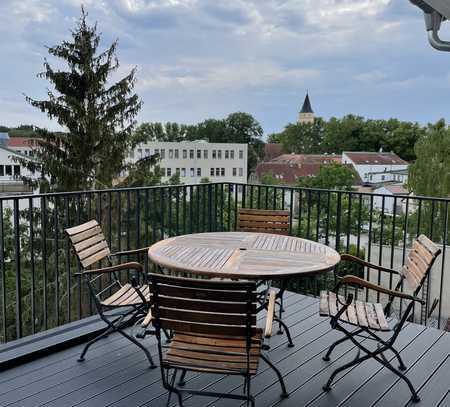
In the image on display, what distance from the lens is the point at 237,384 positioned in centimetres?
245

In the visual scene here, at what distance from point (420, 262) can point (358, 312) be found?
48 cm

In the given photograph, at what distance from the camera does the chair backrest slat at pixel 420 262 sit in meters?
2.38

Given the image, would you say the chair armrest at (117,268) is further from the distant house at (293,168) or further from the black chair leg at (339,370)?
the distant house at (293,168)

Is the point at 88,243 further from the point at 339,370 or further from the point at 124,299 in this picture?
the point at 339,370

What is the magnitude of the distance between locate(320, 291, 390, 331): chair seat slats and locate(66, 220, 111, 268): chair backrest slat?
157 centimetres

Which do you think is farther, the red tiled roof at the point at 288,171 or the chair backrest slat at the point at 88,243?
the red tiled roof at the point at 288,171

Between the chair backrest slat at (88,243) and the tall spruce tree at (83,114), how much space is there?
11846 mm

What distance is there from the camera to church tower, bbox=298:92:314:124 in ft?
176

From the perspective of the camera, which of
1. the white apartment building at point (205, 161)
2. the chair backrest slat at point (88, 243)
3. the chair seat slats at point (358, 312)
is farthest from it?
the white apartment building at point (205, 161)

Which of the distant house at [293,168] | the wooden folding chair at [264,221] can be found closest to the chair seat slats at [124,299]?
the wooden folding chair at [264,221]

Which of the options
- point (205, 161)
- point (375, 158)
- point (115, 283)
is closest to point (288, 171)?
point (375, 158)

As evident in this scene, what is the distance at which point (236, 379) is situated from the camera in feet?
8.25

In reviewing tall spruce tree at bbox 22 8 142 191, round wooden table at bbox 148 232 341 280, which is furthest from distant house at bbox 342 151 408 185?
round wooden table at bbox 148 232 341 280

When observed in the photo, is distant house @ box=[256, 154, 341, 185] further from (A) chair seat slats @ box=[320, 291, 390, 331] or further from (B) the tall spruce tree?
(A) chair seat slats @ box=[320, 291, 390, 331]
